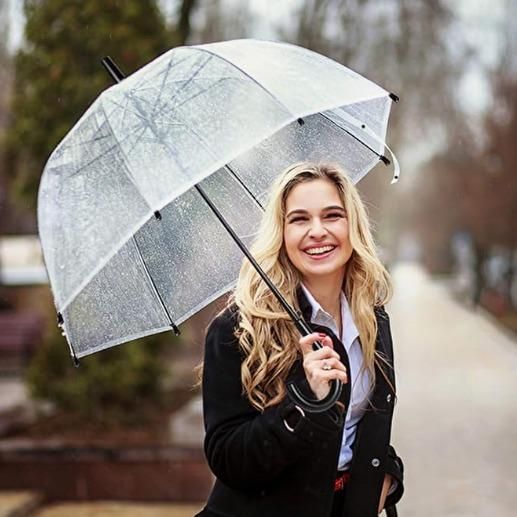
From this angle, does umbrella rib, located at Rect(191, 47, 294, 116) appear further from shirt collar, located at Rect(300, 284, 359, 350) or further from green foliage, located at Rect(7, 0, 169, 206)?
green foliage, located at Rect(7, 0, 169, 206)

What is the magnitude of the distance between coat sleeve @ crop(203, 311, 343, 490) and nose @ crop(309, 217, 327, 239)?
283mm

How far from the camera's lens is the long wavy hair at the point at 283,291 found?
2.46 meters

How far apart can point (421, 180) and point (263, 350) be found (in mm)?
49808

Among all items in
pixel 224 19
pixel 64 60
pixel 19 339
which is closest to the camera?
pixel 64 60

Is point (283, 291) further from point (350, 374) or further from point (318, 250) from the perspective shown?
point (350, 374)

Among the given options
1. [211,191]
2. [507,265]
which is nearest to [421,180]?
[507,265]

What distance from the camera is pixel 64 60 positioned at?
9898mm

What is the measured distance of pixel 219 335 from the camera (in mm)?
2490

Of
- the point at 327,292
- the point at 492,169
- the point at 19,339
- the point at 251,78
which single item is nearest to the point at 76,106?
the point at 251,78

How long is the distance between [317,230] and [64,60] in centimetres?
780

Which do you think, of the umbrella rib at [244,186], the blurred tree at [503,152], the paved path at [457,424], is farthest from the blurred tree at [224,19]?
the umbrella rib at [244,186]

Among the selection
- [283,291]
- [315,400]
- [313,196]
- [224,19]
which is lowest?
[315,400]

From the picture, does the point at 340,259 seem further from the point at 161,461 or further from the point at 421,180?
the point at 421,180

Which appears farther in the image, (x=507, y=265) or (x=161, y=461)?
(x=507, y=265)
